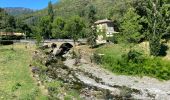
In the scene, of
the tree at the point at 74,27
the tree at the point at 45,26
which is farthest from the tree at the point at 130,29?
the tree at the point at 45,26

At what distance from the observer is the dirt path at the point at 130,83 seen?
58178 mm

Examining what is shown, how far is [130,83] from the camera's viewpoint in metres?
67.1

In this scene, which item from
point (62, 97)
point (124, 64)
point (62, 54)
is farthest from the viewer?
point (62, 54)

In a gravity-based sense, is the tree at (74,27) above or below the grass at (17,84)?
above

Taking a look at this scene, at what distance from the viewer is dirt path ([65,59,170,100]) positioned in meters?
58.2

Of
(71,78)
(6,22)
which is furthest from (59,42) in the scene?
(71,78)

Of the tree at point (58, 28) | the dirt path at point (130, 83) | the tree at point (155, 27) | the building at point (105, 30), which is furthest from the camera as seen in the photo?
the tree at point (58, 28)

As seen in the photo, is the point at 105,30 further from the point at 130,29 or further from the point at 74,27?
the point at 130,29

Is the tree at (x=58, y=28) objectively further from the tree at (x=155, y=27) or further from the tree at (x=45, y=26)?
the tree at (x=155, y=27)

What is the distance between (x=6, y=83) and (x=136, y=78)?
90.4ft

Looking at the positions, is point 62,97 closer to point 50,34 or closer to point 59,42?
point 59,42

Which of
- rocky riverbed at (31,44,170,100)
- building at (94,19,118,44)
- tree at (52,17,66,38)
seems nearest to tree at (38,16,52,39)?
tree at (52,17,66,38)

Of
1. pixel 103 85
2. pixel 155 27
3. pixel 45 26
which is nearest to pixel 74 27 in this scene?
pixel 45 26

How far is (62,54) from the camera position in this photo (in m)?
122
